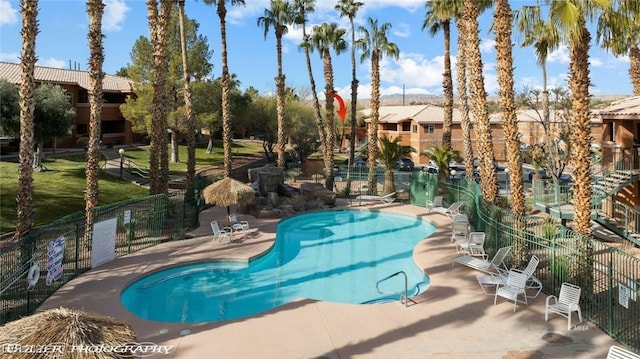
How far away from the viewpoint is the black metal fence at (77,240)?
9.78 meters

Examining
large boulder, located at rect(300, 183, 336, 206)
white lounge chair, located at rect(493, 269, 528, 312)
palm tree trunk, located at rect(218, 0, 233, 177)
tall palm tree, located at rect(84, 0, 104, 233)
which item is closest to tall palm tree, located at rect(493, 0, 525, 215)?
white lounge chair, located at rect(493, 269, 528, 312)

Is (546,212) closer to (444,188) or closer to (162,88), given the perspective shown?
(444,188)

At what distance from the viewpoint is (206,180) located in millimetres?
23938

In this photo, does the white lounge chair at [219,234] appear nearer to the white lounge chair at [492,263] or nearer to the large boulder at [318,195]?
the large boulder at [318,195]

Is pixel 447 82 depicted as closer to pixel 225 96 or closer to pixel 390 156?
pixel 390 156

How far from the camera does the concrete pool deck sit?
26.5 feet

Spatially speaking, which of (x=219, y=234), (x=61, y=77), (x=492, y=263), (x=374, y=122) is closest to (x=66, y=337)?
(x=492, y=263)

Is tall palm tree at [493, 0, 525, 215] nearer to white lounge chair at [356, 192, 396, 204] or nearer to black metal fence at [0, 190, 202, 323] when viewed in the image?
white lounge chair at [356, 192, 396, 204]

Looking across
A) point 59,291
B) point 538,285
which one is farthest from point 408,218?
point 59,291

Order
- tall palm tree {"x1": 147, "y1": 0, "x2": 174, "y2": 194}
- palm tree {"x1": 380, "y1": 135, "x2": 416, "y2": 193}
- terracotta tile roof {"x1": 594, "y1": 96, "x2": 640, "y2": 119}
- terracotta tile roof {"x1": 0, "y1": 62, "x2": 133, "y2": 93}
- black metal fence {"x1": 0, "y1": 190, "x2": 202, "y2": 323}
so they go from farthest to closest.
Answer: terracotta tile roof {"x1": 0, "y1": 62, "x2": 133, "y2": 93}, palm tree {"x1": 380, "y1": 135, "x2": 416, "y2": 193}, tall palm tree {"x1": 147, "y1": 0, "x2": 174, "y2": 194}, terracotta tile roof {"x1": 594, "y1": 96, "x2": 640, "y2": 119}, black metal fence {"x1": 0, "y1": 190, "x2": 202, "y2": 323}

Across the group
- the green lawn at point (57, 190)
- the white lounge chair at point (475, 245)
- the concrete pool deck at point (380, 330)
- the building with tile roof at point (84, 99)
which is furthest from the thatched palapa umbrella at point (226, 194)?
the building with tile roof at point (84, 99)

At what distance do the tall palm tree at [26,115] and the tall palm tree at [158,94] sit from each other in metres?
6.92

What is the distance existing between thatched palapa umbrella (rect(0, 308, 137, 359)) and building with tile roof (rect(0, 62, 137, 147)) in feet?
128

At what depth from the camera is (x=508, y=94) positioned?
1364 cm
